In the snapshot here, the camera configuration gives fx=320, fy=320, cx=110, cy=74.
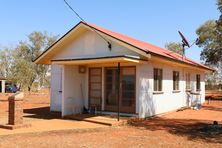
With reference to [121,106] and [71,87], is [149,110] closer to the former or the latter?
[121,106]

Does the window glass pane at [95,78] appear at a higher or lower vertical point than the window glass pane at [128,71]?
A: lower

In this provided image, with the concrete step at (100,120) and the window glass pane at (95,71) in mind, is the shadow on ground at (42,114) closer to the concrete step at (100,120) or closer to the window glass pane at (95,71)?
the concrete step at (100,120)

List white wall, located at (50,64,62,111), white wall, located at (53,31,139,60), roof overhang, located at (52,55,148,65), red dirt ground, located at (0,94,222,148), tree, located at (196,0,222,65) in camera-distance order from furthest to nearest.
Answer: tree, located at (196,0,222,65), white wall, located at (50,64,62,111), white wall, located at (53,31,139,60), roof overhang, located at (52,55,148,65), red dirt ground, located at (0,94,222,148)

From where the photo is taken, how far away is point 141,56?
49.4 ft

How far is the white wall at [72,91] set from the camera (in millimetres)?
16156

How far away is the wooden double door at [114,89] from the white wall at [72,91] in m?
0.54

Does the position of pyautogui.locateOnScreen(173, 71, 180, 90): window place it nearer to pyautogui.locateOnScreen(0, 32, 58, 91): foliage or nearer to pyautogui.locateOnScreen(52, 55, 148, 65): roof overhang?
pyautogui.locateOnScreen(52, 55, 148, 65): roof overhang

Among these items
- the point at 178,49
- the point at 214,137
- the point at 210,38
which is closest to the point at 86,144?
the point at 214,137

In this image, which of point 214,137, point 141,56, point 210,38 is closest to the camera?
point 214,137

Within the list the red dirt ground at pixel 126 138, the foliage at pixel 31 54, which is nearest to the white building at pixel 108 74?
the red dirt ground at pixel 126 138

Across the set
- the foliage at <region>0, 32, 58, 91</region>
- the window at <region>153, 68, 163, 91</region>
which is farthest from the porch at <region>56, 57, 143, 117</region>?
the foliage at <region>0, 32, 58, 91</region>

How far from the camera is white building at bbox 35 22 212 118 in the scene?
49.9ft

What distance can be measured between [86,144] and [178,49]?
5634cm

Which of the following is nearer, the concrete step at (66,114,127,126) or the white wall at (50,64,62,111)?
the concrete step at (66,114,127,126)
